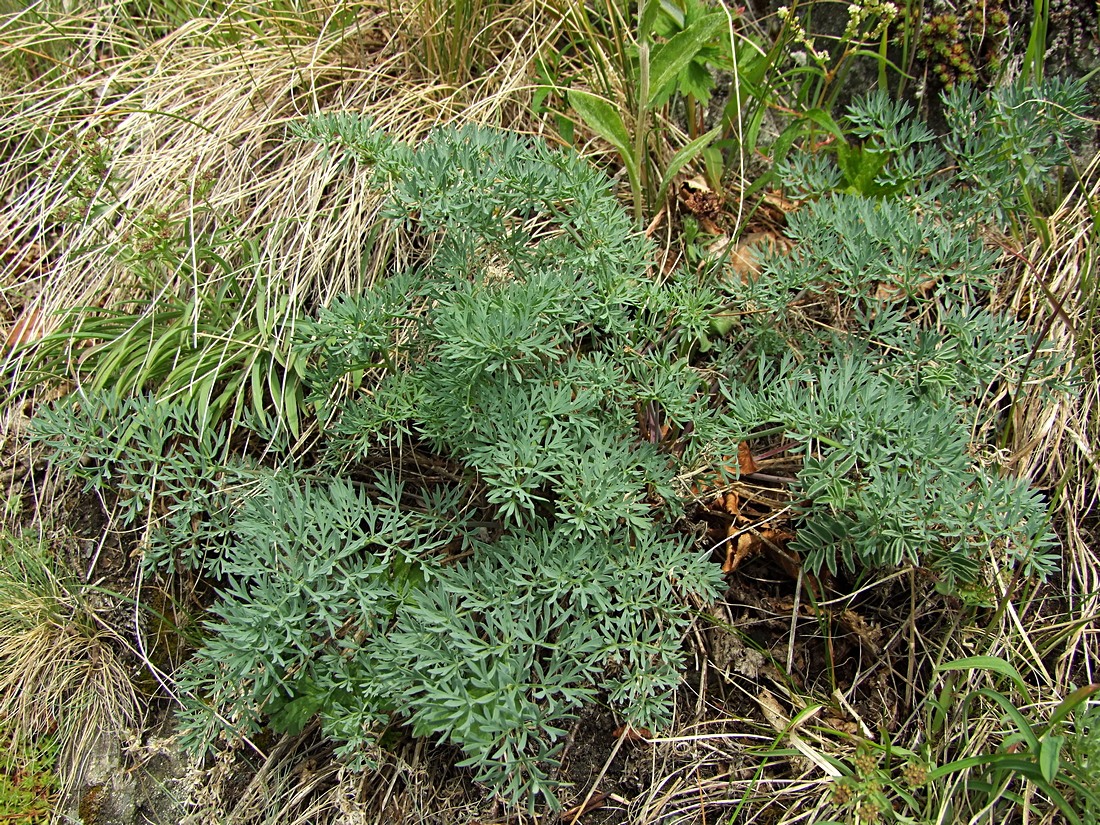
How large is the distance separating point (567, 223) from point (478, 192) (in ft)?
0.78

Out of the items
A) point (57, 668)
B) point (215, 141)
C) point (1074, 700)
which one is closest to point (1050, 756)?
point (1074, 700)

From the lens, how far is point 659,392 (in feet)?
6.44

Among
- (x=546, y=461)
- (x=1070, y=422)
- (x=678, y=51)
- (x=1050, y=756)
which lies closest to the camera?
(x=1050, y=756)

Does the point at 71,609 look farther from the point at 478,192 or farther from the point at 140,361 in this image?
the point at 478,192

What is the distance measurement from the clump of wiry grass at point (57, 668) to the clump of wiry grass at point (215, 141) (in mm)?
677

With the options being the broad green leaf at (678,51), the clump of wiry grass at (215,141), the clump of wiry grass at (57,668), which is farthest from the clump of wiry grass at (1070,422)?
the clump of wiry grass at (57,668)

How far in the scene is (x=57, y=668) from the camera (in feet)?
7.64

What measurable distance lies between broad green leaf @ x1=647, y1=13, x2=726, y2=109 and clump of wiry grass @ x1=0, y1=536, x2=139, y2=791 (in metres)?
2.32

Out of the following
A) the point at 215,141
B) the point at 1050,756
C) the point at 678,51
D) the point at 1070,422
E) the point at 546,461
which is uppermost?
the point at 678,51

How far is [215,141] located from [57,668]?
179cm

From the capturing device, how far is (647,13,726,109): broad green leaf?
240 centimetres

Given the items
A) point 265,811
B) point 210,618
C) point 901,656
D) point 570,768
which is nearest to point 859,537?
point 901,656

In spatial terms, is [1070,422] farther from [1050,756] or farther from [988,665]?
[1050,756]

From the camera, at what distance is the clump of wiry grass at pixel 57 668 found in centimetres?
229
